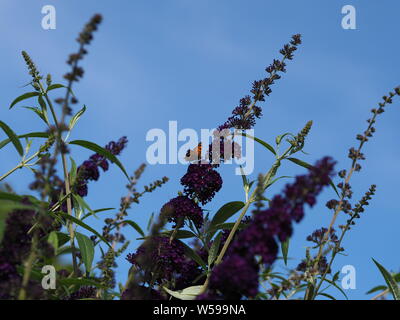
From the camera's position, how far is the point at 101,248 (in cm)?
287

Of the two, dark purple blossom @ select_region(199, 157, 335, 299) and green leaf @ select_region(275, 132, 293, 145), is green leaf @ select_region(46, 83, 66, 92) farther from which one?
dark purple blossom @ select_region(199, 157, 335, 299)

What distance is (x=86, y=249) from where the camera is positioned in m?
2.63

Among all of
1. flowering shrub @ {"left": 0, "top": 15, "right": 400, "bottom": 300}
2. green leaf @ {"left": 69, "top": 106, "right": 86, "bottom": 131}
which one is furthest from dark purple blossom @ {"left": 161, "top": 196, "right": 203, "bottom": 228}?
green leaf @ {"left": 69, "top": 106, "right": 86, "bottom": 131}

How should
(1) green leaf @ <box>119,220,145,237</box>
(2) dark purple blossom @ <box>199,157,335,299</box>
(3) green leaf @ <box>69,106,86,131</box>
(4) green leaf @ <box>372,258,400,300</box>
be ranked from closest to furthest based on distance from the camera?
(2) dark purple blossom @ <box>199,157,335,299</box>
(4) green leaf @ <box>372,258,400,300</box>
(1) green leaf @ <box>119,220,145,237</box>
(3) green leaf @ <box>69,106,86,131</box>

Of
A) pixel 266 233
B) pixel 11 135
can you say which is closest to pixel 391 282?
pixel 266 233

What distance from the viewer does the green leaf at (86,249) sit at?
8.32ft

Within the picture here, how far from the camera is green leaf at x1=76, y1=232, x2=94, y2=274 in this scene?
254 centimetres

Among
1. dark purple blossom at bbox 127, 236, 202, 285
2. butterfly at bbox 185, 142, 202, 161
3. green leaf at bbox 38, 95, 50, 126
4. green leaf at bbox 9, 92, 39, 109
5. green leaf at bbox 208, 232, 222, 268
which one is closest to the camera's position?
dark purple blossom at bbox 127, 236, 202, 285

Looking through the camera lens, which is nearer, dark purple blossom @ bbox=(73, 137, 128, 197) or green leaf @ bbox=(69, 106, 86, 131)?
dark purple blossom @ bbox=(73, 137, 128, 197)

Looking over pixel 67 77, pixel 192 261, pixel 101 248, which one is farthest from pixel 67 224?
pixel 67 77

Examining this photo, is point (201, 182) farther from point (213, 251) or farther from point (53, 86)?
point (53, 86)

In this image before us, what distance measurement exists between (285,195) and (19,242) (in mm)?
979

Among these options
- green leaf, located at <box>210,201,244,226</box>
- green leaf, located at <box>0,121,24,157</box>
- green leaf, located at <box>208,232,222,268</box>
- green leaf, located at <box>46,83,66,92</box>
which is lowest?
green leaf, located at <box>208,232,222,268</box>
